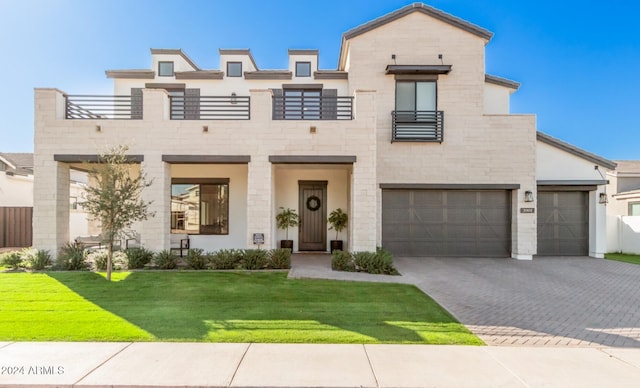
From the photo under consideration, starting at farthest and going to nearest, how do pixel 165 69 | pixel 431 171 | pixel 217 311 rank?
pixel 165 69 < pixel 431 171 < pixel 217 311

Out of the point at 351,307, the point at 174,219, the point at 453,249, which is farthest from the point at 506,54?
the point at 174,219

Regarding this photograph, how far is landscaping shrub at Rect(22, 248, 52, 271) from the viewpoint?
972 cm

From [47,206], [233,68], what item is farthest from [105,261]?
[233,68]

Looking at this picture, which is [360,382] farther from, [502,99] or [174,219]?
[502,99]

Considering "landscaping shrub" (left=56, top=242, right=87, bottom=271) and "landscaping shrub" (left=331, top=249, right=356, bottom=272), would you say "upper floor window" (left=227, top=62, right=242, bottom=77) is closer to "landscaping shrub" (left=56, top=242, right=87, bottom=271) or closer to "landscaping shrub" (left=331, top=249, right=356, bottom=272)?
"landscaping shrub" (left=56, top=242, right=87, bottom=271)

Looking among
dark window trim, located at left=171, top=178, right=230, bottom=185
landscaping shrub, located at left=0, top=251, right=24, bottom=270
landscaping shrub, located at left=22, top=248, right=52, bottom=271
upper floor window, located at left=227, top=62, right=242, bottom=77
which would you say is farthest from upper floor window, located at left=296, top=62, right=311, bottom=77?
landscaping shrub, located at left=0, top=251, right=24, bottom=270

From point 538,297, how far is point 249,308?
666cm

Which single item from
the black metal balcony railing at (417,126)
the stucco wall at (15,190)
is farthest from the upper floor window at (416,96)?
the stucco wall at (15,190)

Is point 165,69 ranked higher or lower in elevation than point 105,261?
higher

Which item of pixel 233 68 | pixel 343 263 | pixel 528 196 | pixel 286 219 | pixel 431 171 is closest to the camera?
pixel 343 263

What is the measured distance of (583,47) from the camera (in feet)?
63.8

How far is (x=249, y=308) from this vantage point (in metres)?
6.37

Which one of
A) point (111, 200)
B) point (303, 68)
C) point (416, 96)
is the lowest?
point (111, 200)

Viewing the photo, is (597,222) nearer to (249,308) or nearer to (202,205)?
(249,308)
